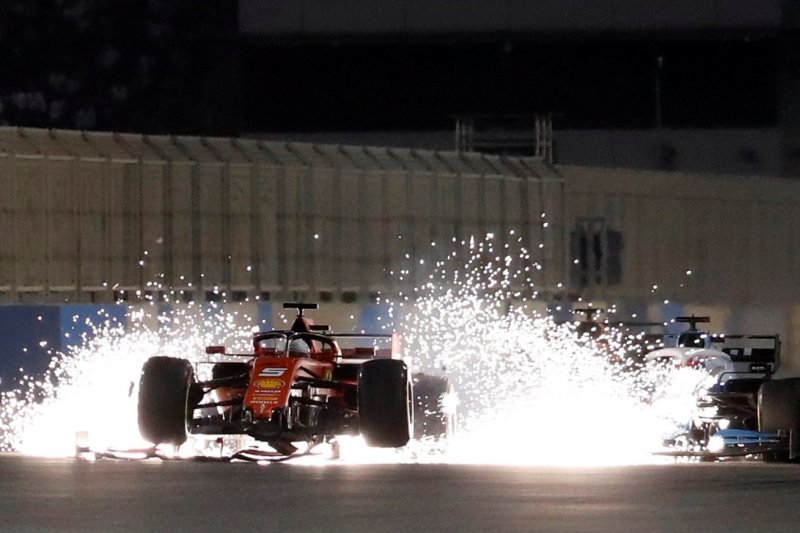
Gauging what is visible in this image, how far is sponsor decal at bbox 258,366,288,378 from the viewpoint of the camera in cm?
1919

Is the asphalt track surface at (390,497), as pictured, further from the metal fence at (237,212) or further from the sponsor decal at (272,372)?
the metal fence at (237,212)

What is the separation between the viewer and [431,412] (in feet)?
69.6

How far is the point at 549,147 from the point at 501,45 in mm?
6618

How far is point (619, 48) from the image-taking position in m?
59.0

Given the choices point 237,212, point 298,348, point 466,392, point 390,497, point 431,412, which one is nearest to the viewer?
point 390,497

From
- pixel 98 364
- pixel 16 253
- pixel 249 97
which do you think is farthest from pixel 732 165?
pixel 98 364

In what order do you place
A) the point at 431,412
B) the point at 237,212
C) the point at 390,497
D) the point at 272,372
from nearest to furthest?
the point at 390,497 → the point at 272,372 → the point at 431,412 → the point at 237,212

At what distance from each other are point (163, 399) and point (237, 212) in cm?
1678

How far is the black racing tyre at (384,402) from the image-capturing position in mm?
18125

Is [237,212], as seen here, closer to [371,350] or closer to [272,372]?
[371,350]

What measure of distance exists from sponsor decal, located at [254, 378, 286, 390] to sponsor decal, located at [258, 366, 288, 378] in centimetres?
5

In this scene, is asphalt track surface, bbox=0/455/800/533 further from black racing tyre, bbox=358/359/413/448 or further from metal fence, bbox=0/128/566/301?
metal fence, bbox=0/128/566/301

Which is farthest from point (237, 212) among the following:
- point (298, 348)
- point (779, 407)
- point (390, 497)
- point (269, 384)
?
point (390, 497)

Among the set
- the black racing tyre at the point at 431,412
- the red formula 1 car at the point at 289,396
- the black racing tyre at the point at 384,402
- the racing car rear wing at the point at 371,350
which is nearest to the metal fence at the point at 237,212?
the racing car rear wing at the point at 371,350
